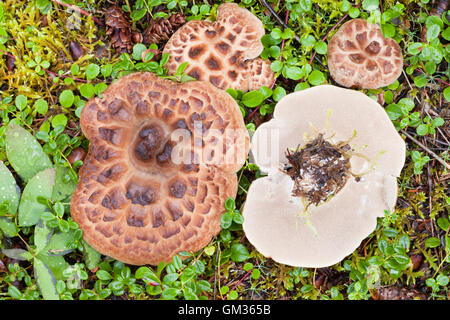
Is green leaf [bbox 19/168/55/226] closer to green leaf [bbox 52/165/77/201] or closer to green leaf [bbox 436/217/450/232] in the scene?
green leaf [bbox 52/165/77/201]

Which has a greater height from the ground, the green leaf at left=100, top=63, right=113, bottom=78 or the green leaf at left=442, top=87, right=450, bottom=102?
the green leaf at left=100, top=63, right=113, bottom=78

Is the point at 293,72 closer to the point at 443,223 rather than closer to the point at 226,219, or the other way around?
the point at 226,219


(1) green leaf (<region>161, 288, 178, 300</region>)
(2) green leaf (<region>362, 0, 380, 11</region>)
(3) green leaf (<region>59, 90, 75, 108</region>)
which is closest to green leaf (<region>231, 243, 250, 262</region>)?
(1) green leaf (<region>161, 288, 178, 300</region>)

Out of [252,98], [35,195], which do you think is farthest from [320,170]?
[35,195]

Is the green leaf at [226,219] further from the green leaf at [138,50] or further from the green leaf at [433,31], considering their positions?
the green leaf at [433,31]

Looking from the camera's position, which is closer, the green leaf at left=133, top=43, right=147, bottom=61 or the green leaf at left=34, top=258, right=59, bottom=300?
the green leaf at left=34, top=258, right=59, bottom=300

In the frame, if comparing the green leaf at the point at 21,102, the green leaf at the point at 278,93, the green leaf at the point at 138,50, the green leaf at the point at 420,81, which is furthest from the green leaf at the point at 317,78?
the green leaf at the point at 21,102

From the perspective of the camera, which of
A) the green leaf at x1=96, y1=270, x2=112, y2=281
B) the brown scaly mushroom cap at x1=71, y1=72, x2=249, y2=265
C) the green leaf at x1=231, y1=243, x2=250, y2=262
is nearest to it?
the brown scaly mushroom cap at x1=71, y1=72, x2=249, y2=265
